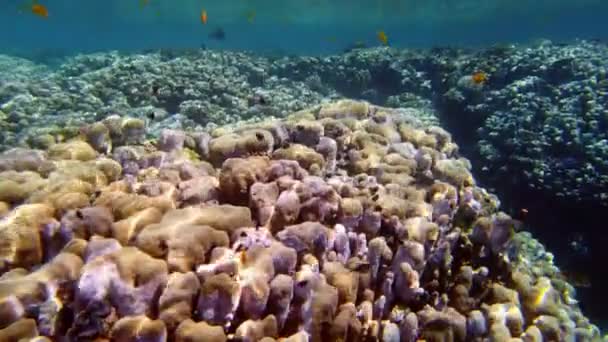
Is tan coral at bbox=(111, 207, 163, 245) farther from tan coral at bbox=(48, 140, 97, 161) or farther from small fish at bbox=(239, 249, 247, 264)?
tan coral at bbox=(48, 140, 97, 161)

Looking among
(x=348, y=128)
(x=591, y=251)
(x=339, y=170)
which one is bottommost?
(x=591, y=251)

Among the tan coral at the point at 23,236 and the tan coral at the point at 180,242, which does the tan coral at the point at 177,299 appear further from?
the tan coral at the point at 23,236

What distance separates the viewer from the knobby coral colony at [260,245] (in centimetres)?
256

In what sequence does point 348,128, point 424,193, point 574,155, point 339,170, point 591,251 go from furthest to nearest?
point 574,155
point 591,251
point 348,128
point 339,170
point 424,193

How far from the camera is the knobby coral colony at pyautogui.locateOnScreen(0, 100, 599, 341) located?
2.56 metres

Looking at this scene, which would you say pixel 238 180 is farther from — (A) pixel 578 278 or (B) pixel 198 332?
(A) pixel 578 278

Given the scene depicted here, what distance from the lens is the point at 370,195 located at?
13.8 feet

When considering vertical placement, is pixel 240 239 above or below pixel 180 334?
above

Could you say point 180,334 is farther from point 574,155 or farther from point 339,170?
point 574,155

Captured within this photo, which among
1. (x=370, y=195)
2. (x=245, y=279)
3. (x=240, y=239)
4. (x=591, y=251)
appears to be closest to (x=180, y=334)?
(x=245, y=279)

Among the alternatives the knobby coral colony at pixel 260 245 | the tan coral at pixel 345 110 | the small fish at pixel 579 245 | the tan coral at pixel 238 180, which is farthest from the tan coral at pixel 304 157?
the small fish at pixel 579 245

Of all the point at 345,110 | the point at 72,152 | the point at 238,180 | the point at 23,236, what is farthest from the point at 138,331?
the point at 345,110

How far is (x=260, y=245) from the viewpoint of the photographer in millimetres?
3057

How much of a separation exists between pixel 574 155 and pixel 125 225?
9732 mm
